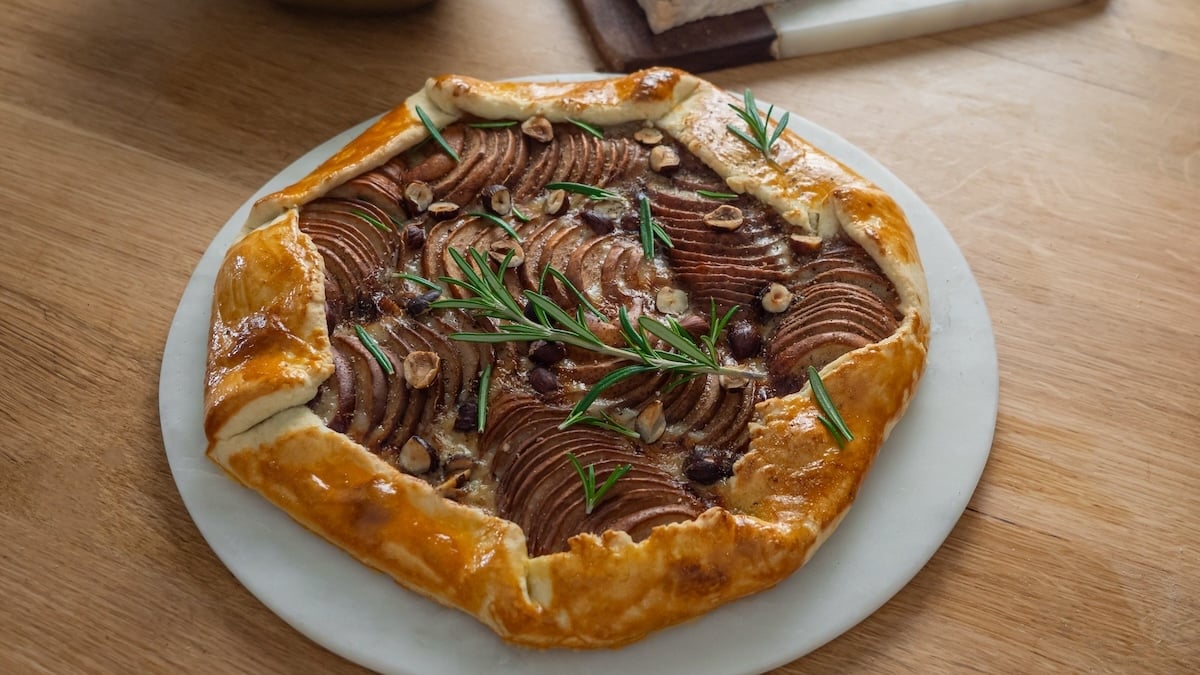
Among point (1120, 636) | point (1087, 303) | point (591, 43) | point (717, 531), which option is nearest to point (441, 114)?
point (591, 43)

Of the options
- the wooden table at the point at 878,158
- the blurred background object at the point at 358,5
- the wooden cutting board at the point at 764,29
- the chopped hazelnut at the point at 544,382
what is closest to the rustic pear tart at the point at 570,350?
the chopped hazelnut at the point at 544,382

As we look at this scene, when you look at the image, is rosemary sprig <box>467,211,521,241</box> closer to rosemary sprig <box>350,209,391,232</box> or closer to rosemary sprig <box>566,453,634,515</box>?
rosemary sprig <box>350,209,391,232</box>

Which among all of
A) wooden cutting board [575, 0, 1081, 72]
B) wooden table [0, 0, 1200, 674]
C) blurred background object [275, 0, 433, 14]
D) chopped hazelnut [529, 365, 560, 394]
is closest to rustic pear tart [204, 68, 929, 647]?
chopped hazelnut [529, 365, 560, 394]

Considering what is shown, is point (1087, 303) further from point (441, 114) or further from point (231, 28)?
point (231, 28)

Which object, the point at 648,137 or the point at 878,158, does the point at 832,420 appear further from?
the point at 878,158

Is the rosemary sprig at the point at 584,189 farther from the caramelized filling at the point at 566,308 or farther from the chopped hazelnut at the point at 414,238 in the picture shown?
the chopped hazelnut at the point at 414,238

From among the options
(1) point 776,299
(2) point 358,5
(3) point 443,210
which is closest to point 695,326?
(1) point 776,299
